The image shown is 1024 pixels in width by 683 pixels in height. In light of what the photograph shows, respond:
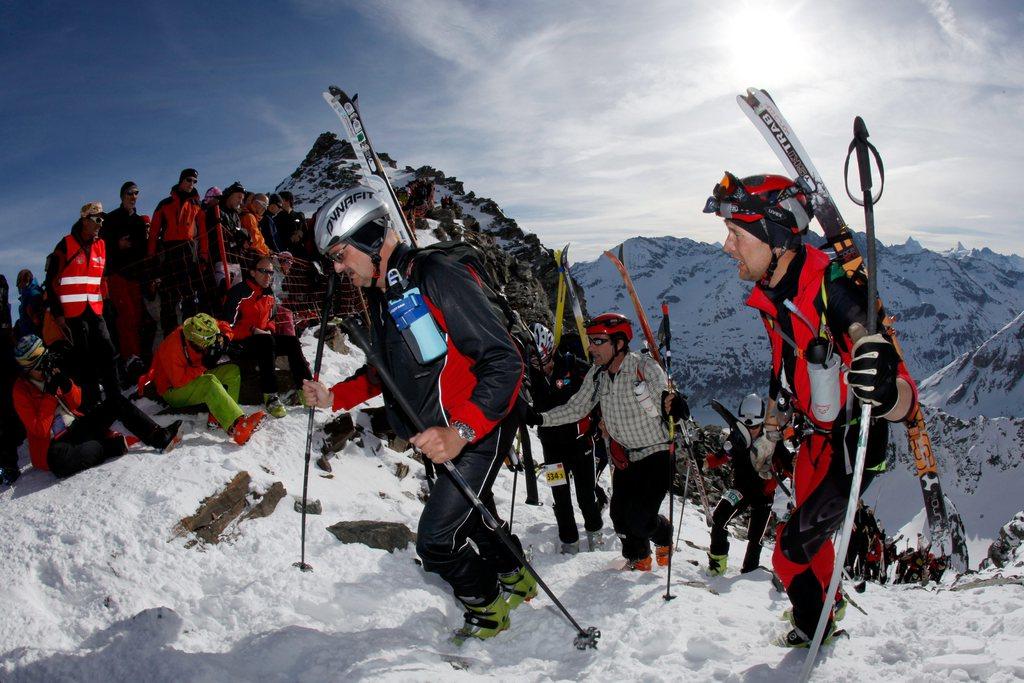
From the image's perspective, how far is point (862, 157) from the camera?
3.14 metres

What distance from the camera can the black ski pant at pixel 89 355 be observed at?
7348 mm

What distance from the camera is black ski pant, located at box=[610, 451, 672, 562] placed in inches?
249

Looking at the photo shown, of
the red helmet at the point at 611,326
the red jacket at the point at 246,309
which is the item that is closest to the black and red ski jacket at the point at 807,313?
the red helmet at the point at 611,326

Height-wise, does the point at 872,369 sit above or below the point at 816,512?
above

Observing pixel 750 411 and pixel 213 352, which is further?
pixel 750 411

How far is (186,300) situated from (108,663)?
26.0 ft

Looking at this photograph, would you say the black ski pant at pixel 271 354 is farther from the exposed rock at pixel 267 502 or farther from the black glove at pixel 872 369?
the black glove at pixel 872 369

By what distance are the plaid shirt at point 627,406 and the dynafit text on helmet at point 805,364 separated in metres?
2.36

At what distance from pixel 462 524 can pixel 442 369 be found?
1.05 m

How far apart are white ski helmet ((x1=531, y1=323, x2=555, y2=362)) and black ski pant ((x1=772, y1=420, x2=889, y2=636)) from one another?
4160mm

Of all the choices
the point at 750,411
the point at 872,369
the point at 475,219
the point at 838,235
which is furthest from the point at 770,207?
the point at 475,219

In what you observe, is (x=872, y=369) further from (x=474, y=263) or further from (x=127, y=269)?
(x=127, y=269)

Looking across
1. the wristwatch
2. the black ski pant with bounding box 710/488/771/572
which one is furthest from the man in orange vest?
the black ski pant with bounding box 710/488/771/572

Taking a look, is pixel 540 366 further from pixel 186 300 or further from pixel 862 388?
pixel 186 300
